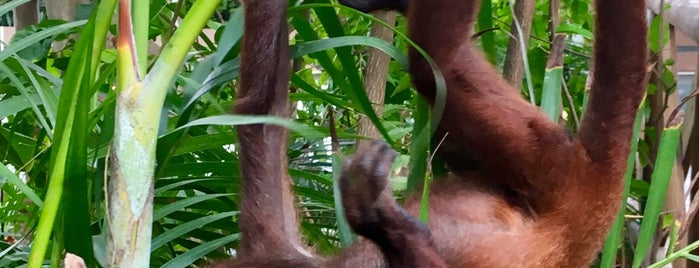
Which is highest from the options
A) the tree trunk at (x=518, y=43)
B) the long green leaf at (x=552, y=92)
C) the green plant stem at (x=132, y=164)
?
the tree trunk at (x=518, y=43)

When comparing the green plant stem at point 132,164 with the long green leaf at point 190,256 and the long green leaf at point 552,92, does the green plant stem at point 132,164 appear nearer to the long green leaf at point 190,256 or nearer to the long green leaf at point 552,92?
the long green leaf at point 190,256

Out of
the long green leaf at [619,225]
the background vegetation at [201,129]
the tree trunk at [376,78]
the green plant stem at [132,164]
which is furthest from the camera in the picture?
the tree trunk at [376,78]

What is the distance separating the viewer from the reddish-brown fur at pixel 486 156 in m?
0.75

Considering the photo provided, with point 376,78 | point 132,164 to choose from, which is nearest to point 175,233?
point 132,164

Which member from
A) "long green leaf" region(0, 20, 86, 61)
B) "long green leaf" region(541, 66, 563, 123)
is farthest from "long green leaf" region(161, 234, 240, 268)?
"long green leaf" region(541, 66, 563, 123)

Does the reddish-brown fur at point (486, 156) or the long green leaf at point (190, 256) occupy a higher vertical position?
the reddish-brown fur at point (486, 156)

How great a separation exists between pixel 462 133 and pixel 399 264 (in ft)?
0.97

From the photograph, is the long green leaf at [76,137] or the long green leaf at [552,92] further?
the long green leaf at [552,92]

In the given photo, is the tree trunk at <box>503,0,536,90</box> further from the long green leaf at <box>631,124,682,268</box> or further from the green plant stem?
the green plant stem

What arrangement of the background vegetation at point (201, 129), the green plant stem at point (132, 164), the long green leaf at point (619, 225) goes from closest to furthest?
the green plant stem at point (132, 164) → the background vegetation at point (201, 129) → the long green leaf at point (619, 225)

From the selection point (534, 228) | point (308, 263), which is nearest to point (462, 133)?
point (534, 228)

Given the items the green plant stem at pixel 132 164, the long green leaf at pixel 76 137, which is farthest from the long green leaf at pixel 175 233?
the green plant stem at pixel 132 164

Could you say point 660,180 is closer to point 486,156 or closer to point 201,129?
point 486,156

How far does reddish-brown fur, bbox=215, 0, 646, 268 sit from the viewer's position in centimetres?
75
